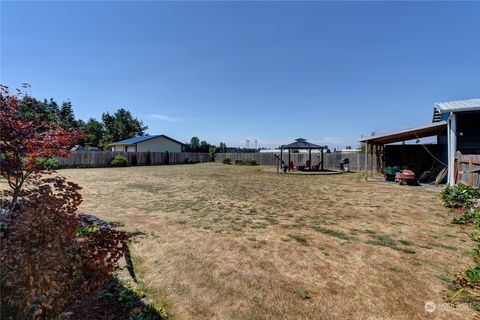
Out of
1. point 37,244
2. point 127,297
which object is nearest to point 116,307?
point 127,297

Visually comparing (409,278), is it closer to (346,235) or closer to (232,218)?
(346,235)

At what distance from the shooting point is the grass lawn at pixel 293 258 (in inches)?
105

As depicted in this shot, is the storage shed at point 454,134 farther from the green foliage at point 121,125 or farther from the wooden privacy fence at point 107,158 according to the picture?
the green foliage at point 121,125

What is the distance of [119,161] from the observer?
24266mm

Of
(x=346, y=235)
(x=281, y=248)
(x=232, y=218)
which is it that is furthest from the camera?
(x=232, y=218)

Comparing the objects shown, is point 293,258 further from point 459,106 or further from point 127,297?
point 459,106

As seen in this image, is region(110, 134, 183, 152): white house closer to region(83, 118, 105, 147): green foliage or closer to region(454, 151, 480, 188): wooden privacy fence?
region(83, 118, 105, 147): green foliage

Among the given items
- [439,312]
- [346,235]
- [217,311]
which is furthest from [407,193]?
[217,311]

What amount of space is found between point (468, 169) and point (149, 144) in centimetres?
3066

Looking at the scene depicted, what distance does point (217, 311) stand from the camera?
8.39 feet

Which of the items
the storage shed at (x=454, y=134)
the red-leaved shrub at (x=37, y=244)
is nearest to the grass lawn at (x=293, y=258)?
the red-leaved shrub at (x=37, y=244)

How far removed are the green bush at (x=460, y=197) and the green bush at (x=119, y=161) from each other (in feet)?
80.4

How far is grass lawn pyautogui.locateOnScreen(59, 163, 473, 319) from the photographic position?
268cm

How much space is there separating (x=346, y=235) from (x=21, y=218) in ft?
15.8
